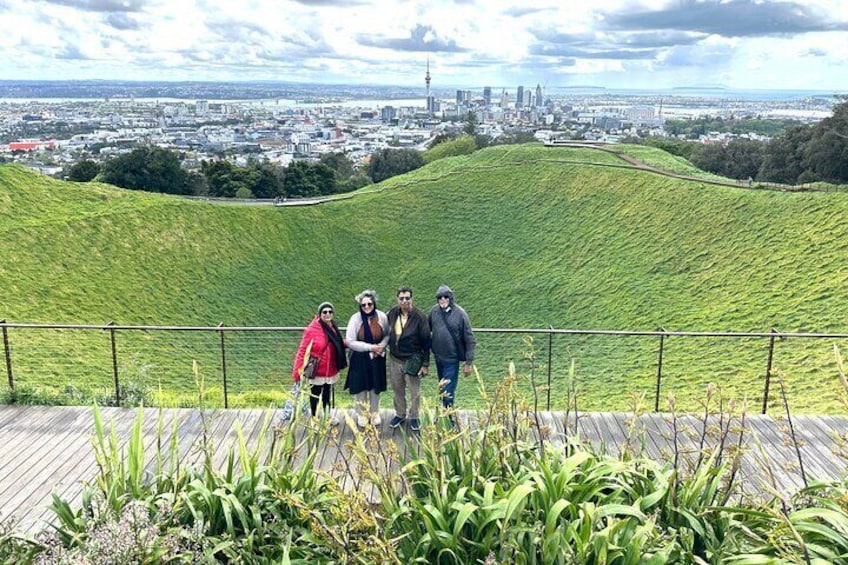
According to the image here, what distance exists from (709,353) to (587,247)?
10812 mm

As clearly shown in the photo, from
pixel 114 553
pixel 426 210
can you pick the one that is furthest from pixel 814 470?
pixel 426 210

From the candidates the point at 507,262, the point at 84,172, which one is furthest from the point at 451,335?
the point at 84,172

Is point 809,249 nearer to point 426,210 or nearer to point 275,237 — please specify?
point 426,210

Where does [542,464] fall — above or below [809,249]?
above

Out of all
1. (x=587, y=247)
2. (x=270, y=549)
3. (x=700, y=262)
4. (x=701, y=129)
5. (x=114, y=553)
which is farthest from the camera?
(x=701, y=129)

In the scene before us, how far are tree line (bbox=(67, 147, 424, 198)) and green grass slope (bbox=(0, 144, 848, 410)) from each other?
17895 millimetres

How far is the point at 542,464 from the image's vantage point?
378cm

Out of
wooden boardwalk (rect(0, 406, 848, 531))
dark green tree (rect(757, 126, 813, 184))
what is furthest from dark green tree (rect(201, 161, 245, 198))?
wooden boardwalk (rect(0, 406, 848, 531))

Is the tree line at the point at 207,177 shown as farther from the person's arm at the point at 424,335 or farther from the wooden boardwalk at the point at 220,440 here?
the person's arm at the point at 424,335

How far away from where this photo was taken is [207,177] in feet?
161

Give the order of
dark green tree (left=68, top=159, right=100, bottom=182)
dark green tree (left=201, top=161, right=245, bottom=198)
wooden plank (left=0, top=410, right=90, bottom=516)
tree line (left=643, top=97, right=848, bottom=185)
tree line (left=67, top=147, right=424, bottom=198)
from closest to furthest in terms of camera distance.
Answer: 1. wooden plank (left=0, top=410, right=90, bottom=516)
2. tree line (left=643, top=97, right=848, bottom=185)
3. tree line (left=67, top=147, right=424, bottom=198)
4. dark green tree (left=68, top=159, right=100, bottom=182)
5. dark green tree (left=201, top=161, right=245, bottom=198)

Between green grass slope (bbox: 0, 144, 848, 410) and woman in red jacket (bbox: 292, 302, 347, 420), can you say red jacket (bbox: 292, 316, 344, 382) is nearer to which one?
woman in red jacket (bbox: 292, 302, 347, 420)

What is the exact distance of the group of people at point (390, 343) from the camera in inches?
247

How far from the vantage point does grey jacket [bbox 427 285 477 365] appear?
20.8 feet
